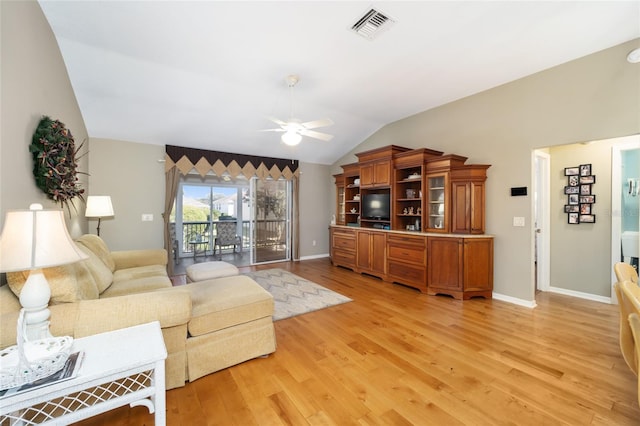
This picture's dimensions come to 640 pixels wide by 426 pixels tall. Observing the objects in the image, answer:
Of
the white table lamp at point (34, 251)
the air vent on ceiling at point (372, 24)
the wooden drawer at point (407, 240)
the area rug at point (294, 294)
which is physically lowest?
the area rug at point (294, 294)

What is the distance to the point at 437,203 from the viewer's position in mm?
4363

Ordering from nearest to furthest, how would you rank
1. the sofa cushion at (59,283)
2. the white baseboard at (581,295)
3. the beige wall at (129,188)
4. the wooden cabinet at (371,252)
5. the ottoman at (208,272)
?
the sofa cushion at (59,283)
the ottoman at (208,272)
the white baseboard at (581,295)
the beige wall at (129,188)
the wooden cabinet at (371,252)

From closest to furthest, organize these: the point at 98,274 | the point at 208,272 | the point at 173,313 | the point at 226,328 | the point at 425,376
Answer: the point at 173,313
the point at 425,376
the point at 226,328
the point at 98,274
the point at 208,272

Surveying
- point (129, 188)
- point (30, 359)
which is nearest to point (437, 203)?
point (30, 359)

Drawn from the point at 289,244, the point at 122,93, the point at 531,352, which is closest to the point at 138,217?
the point at 122,93

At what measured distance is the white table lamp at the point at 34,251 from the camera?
1.25 metres

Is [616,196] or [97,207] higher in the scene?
[616,196]

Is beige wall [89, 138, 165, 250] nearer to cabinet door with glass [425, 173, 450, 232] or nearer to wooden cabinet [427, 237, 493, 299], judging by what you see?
cabinet door with glass [425, 173, 450, 232]

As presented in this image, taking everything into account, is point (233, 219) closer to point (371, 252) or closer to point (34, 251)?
point (371, 252)

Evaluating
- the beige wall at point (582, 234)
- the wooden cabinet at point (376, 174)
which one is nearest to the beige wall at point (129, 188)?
the wooden cabinet at point (376, 174)

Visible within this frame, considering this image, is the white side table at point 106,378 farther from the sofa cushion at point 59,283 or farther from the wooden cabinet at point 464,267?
the wooden cabinet at point 464,267

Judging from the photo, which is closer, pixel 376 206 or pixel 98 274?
pixel 98 274

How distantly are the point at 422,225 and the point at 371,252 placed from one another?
1133 millimetres

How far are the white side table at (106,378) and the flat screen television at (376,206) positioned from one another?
4238mm
